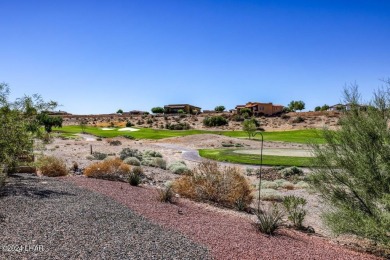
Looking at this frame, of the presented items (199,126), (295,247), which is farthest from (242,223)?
(199,126)

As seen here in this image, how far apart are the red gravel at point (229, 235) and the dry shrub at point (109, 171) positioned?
4.34 meters

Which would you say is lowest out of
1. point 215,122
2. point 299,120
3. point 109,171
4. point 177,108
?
point 109,171

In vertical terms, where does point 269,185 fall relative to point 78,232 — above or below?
below

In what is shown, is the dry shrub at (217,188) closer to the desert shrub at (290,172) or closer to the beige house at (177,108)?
the desert shrub at (290,172)

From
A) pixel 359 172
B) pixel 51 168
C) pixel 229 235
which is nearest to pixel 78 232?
pixel 229 235

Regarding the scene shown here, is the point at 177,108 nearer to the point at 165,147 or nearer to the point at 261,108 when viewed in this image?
the point at 261,108

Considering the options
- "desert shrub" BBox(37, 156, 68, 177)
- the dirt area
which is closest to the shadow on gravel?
"desert shrub" BBox(37, 156, 68, 177)

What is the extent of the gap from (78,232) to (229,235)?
12.1 feet

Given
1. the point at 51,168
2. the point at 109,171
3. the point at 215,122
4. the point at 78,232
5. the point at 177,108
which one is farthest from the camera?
the point at 177,108

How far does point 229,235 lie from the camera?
936 centimetres

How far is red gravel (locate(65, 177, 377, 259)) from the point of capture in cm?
833

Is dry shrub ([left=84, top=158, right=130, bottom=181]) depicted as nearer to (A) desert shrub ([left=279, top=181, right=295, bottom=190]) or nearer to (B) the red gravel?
(B) the red gravel

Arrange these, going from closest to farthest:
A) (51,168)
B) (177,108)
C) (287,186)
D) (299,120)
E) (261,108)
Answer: (51,168)
(287,186)
(299,120)
(261,108)
(177,108)

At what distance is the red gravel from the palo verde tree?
83 cm
